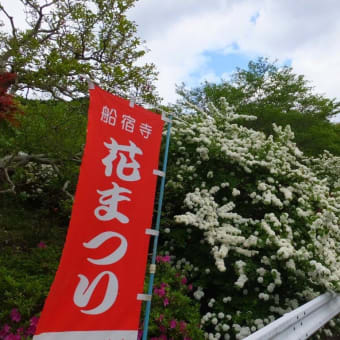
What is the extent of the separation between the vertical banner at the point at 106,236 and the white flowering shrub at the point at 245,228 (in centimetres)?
138

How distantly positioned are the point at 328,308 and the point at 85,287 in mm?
2905

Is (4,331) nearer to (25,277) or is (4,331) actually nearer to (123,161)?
(25,277)

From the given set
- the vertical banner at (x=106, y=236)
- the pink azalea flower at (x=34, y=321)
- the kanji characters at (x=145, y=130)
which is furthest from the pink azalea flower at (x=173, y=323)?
the kanji characters at (x=145, y=130)

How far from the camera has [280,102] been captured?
14742mm

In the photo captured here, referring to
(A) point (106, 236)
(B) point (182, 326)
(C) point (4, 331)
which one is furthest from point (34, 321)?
(B) point (182, 326)

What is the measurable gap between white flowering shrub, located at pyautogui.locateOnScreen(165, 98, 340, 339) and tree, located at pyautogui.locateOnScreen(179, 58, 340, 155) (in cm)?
678

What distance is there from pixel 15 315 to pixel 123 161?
168cm

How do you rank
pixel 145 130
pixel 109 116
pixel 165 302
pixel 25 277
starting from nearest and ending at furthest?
pixel 109 116
pixel 145 130
pixel 165 302
pixel 25 277

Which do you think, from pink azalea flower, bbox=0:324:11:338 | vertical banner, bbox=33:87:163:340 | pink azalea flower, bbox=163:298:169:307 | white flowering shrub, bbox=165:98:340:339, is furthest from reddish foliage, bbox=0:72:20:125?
pink azalea flower, bbox=163:298:169:307

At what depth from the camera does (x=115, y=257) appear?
2324mm

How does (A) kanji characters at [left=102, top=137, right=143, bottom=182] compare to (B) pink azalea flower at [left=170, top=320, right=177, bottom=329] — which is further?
(B) pink azalea flower at [left=170, top=320, right=177, bottom=329]

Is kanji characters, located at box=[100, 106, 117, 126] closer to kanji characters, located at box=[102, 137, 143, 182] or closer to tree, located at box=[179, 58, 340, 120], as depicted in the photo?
kanji characters, located at box=[102, 137, 143, 182]

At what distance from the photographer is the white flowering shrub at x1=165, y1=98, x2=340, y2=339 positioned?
3.71 meters

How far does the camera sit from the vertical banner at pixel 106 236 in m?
2.11
